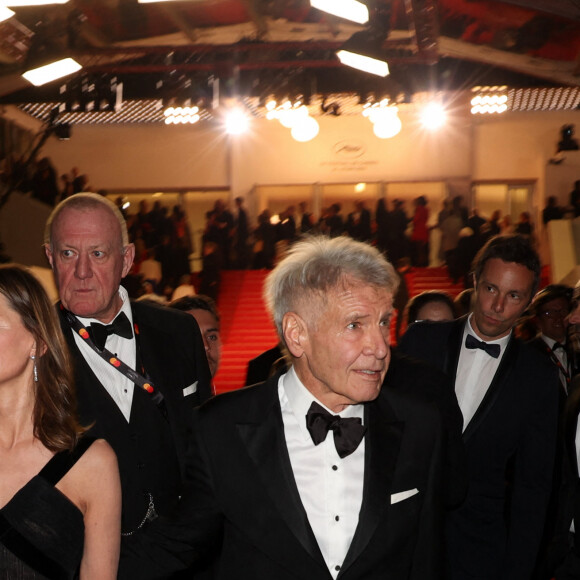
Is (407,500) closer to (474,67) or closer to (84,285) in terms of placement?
(84,285)

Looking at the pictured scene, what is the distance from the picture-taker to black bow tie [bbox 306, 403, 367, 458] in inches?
83.8

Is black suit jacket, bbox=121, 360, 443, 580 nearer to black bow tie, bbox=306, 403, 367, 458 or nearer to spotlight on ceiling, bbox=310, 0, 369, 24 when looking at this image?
black bow tie, bbox=306, 403, 367, 458

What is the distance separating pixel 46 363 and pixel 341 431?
2.72 ft

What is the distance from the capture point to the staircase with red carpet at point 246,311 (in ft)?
43.6

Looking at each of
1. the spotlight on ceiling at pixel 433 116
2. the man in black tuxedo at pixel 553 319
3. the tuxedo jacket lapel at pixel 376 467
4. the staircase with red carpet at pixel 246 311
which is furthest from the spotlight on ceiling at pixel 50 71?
the tuxedo jacket lapel at pixel 376 467

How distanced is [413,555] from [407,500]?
0.50ft

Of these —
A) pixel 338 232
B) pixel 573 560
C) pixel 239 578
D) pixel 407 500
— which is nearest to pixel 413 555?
pixel 407 500

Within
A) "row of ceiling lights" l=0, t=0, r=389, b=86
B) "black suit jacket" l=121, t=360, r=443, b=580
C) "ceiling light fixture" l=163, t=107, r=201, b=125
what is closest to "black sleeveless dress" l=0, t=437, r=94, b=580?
"black suit jacket" l=121, t=360, r=443, b=580

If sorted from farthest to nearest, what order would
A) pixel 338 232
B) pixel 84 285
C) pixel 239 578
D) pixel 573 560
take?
pixel 338 232, pixel 84 285, pixel 573 560, pixel 239 578

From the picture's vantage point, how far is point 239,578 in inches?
83.7

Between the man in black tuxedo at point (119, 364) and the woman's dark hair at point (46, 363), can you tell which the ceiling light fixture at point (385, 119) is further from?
the woman's dark hair at point (46, 363)

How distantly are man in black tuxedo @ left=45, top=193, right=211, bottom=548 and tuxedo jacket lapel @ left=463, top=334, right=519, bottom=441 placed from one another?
123 cm

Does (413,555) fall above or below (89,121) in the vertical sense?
below

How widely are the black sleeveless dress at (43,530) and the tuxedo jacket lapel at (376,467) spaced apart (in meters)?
0.72
